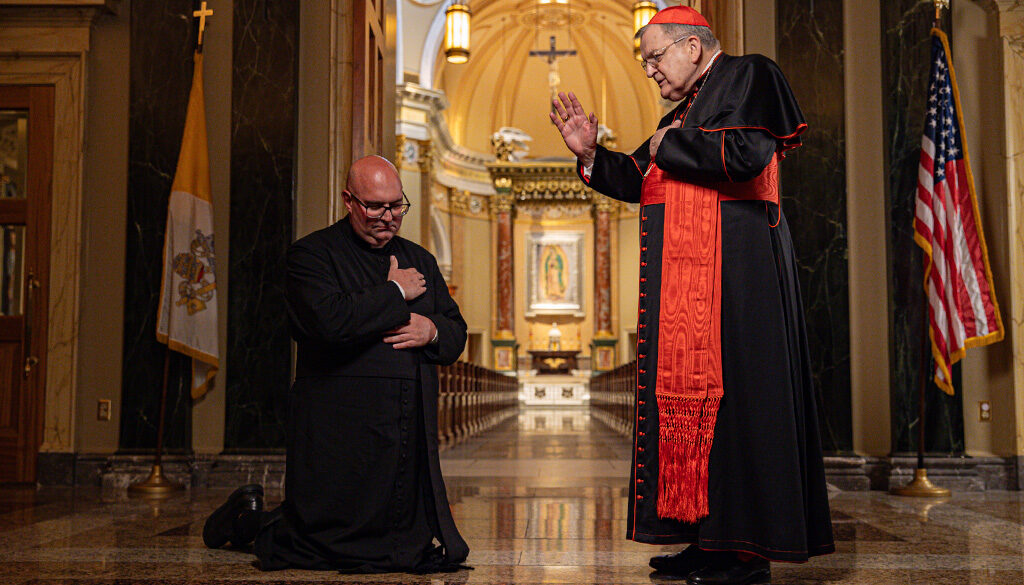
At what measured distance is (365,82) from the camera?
20.9 ft

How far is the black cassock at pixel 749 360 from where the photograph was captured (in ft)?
9.09

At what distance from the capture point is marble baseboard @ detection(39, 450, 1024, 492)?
5770 millimetres

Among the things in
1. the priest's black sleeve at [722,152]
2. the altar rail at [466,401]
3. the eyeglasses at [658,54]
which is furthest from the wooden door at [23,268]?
the priest's black sleeve at [722,152]

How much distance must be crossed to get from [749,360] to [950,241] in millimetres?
3431

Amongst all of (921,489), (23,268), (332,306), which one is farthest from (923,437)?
(23,268)

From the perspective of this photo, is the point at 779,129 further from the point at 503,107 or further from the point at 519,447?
the point at 503,107

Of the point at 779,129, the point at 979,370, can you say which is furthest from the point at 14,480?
the point at 979,370

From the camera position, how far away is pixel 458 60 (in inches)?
472

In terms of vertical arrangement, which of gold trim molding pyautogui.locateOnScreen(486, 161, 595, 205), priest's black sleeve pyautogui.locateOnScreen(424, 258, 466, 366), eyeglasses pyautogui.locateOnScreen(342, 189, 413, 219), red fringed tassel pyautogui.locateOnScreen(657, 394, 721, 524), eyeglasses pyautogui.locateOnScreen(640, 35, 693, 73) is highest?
gold trim molding pyautogui.locateOnScreen(486, 161, 595, 205)

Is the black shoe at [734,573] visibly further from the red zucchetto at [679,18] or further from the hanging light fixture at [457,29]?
the hanging light fixture at [457,29]

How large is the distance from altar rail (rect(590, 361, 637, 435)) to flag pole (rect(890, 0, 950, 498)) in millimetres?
2868

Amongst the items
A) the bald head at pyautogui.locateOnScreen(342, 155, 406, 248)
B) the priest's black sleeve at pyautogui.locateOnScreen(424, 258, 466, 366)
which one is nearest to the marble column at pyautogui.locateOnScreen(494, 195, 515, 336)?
the priest's black sleeve at pyautogui.locateOnScreen(424, 258, 466, 366)

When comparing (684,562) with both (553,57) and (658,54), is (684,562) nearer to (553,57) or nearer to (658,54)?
(658,54)

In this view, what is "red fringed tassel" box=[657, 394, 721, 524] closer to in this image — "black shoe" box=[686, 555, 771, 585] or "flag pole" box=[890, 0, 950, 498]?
"black shoe" box=[686, 555, 771, 585]
